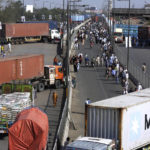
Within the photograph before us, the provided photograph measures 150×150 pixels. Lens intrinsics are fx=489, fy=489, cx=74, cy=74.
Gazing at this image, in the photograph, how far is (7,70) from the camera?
104 ft

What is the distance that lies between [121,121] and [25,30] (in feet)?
183

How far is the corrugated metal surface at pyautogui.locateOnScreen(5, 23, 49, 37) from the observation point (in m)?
68.2

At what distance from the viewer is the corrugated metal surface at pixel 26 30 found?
68169mm

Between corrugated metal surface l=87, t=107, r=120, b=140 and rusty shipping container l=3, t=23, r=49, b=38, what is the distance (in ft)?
173

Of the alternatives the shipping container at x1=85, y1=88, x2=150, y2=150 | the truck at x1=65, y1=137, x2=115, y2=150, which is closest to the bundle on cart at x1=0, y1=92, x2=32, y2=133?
the shipping container at x1=85, y1=88, x2=150, y2=150

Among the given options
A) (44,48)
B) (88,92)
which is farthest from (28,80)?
(44,48)

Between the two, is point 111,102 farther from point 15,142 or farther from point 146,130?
point 15,142

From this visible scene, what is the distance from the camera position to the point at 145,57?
57.0 metres

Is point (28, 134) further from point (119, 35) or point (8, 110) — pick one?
point (119, 35)

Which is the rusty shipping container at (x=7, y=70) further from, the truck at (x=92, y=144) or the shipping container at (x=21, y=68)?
the truck at (x=92, y=144)

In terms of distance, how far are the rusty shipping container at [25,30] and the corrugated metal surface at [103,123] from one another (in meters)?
52.7

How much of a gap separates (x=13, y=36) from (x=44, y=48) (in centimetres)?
560

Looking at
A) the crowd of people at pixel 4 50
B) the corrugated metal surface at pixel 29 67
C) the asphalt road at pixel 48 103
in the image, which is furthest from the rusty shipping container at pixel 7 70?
the crowd of people at pixel 4 50

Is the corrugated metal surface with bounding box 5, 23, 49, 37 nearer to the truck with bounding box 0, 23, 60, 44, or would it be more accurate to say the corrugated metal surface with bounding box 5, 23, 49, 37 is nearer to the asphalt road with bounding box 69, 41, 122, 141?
the truck with bounding box 0, 23, 60, 44
